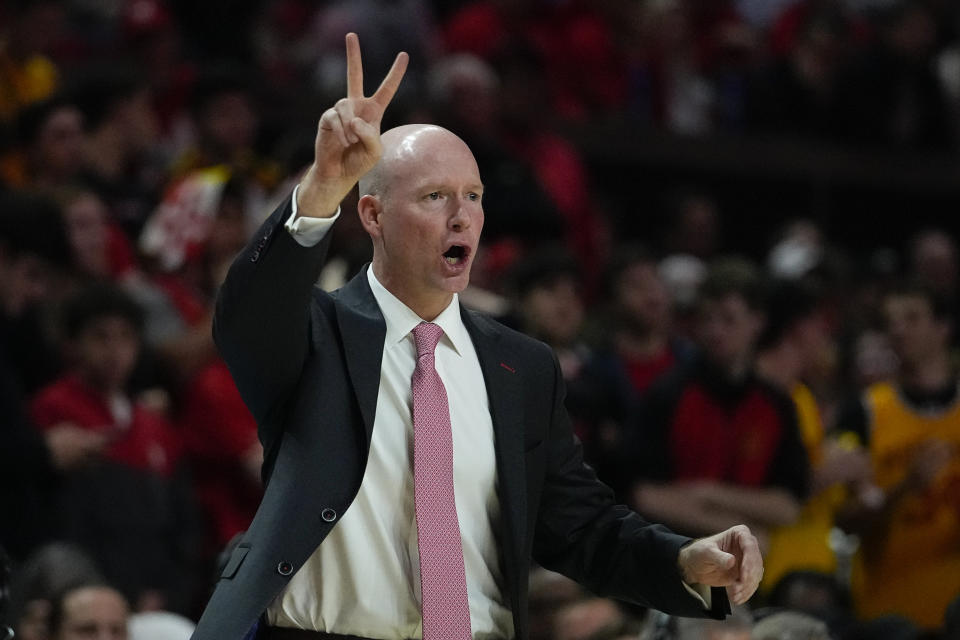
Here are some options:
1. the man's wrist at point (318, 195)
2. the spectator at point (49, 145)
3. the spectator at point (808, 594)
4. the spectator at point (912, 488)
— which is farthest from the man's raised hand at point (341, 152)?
the spectator at point (49, 145)

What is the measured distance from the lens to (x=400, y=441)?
3086 mm

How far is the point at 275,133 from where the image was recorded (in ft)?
29.6

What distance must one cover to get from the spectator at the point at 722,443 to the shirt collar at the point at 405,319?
125 inches

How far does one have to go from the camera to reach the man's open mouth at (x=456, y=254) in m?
3.12

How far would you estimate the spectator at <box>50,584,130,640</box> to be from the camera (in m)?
4.77

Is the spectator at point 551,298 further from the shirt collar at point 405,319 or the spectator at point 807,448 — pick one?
the shirt collar at point 405,319

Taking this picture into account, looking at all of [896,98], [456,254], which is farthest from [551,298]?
[896,98]

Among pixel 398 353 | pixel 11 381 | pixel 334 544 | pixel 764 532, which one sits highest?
pixel 398 353

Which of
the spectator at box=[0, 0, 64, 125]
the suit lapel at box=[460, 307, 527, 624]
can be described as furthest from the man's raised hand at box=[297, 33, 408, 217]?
the spectator at box=[0, 0, 64, 125]

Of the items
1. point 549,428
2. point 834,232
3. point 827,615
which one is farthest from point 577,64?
point 549,428

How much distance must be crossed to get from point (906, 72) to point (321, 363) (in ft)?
28.9

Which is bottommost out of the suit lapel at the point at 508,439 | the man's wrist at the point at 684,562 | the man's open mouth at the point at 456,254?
the man's wrist at the point at 684,562

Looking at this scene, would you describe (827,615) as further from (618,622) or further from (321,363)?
(321,363)

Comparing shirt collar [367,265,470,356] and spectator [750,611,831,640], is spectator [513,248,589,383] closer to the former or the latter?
spectator [750,611,831,640]
